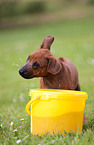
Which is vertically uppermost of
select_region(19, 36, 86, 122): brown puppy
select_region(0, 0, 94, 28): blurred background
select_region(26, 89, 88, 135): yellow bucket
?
select_region(0, 0, 94, 28): blurred background

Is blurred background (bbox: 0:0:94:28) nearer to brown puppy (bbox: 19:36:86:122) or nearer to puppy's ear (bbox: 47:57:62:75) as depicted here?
brown puppy (bbox: 19:36:86:122)

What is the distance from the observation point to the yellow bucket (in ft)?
8.09

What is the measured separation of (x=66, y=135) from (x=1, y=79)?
612 centimetres

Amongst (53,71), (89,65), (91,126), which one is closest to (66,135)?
(91,126)

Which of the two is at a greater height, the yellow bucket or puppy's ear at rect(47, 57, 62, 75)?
puppy's ear at rect(47, 57, 62, 75)

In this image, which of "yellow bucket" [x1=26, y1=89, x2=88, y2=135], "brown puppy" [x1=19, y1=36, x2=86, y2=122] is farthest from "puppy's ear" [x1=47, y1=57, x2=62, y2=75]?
"yellow bucket" [x1=26, y1=89, x2=88, y2=135]

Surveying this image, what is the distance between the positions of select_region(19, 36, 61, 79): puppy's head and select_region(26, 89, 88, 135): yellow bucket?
25 centimetres

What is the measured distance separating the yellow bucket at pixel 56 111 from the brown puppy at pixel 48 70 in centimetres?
27

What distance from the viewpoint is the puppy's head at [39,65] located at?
8.81ft

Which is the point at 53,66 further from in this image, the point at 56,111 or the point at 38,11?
the point at 38,11

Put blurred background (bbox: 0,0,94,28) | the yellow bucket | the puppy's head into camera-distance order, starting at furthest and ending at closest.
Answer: blurred background (bbox: 0,0,94,28)
the puppy's head
the yellow bucket

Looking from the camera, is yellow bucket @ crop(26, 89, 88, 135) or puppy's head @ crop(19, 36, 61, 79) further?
puppy's head @ crop(19, 36, 61, 79)

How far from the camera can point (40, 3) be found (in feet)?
110

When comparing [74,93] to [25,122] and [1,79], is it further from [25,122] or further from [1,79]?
[1,79]
